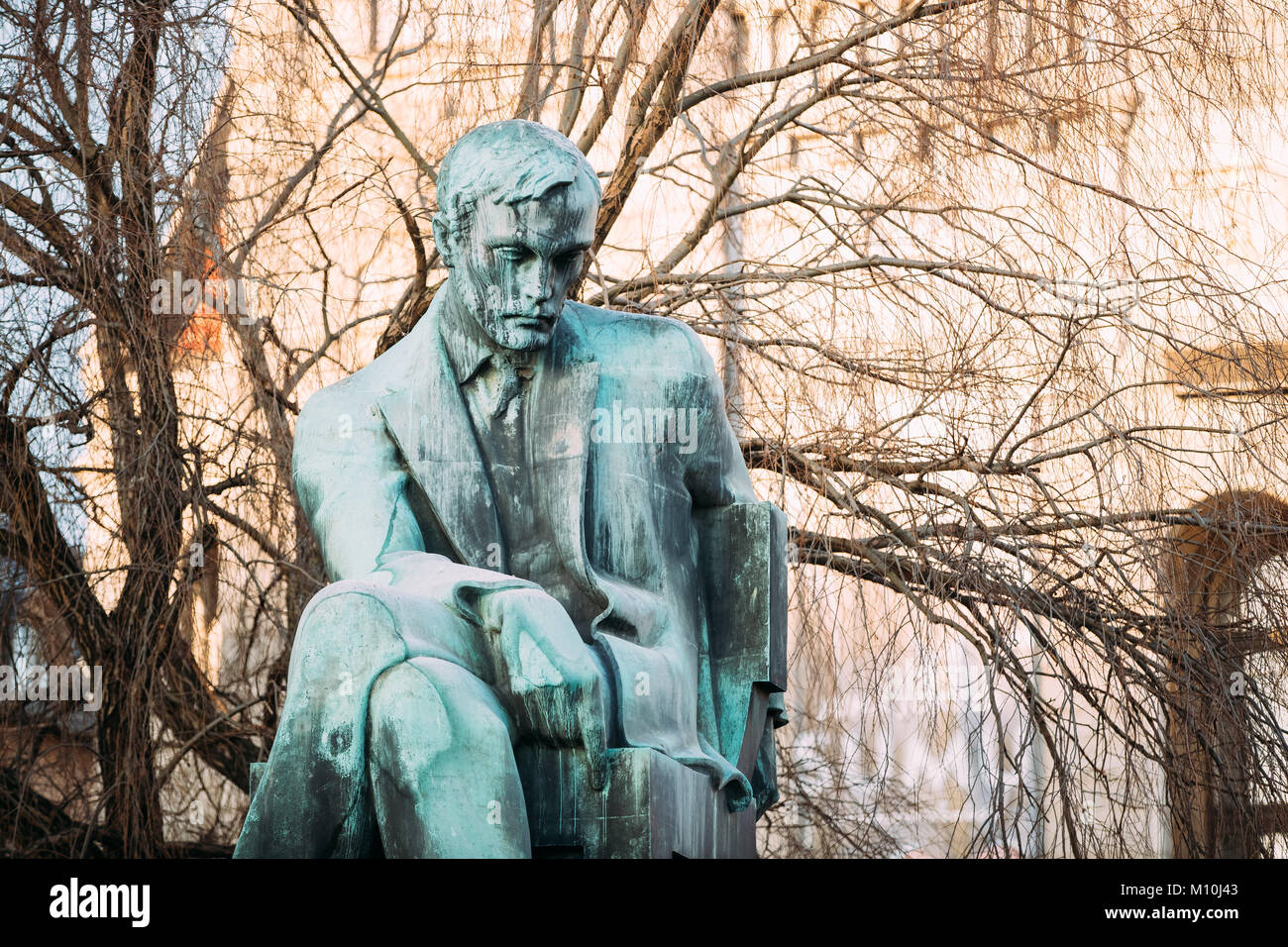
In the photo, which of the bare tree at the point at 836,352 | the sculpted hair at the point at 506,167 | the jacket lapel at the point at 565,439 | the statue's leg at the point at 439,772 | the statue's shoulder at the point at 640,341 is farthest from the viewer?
the bare tree at the point at 836,352

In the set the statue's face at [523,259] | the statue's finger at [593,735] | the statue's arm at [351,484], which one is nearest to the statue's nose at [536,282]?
the statue's face at [523,259]

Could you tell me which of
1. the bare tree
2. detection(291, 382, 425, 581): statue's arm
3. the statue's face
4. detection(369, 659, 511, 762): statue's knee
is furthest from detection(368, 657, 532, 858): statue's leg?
the bare tree

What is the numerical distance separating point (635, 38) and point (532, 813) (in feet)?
13.5

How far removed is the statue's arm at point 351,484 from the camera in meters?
3.68

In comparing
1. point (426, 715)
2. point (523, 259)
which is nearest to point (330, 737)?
point (426, 715)

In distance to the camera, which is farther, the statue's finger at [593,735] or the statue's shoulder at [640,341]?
the statue's shoulder at [640,341]

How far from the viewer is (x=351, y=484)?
147 inches

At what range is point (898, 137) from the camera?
22.9 ft

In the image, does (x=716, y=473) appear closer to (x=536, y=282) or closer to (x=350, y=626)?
(x=536, y=282)

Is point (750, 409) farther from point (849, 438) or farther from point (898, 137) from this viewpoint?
point (898, 137)

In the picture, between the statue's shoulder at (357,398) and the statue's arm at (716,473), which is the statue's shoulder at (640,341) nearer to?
the statue's arm at (716,473)

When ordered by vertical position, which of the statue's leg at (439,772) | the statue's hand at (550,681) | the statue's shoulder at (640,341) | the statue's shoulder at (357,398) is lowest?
the statue's leg at (439,772)

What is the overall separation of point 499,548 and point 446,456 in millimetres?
176
